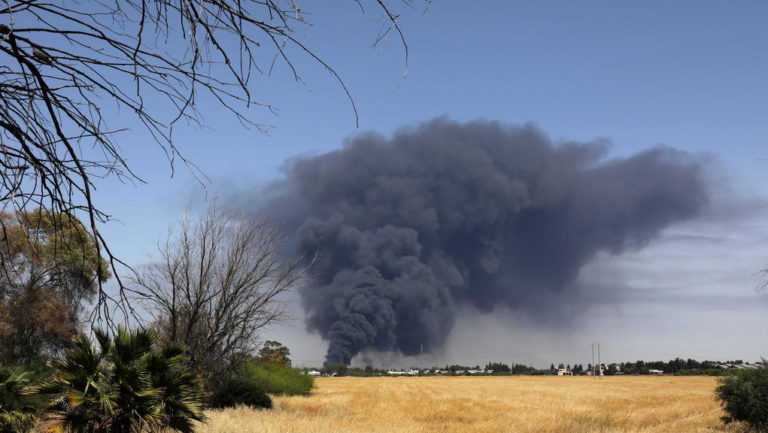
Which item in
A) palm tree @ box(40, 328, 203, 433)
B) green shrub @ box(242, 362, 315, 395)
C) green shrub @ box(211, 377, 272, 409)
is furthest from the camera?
green shrub @ box(242, 362, 315, 395)

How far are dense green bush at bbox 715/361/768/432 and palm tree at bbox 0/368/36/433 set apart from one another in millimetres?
19370

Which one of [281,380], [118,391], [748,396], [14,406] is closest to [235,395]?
[14,406]

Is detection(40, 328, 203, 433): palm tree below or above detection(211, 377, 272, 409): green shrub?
above

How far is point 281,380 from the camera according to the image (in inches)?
1470

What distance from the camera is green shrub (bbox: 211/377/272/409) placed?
2330cm

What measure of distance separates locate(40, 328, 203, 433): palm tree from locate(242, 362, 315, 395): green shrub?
1987 cm

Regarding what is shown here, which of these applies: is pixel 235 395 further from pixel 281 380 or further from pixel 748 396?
pixel 748 396

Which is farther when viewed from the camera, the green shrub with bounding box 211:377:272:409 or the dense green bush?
the green shrub with bounding box 211:377:272:409

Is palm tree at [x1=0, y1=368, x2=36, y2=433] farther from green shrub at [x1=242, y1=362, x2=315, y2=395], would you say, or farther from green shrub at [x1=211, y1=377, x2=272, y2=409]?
green shrub at [x1=242, y1=362, x2=315, y2=395]

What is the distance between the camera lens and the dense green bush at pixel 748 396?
59.9 feet

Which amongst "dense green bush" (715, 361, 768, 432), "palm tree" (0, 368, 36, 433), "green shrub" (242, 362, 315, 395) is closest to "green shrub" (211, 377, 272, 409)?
"green shrub" (242, 362, 315, 395)

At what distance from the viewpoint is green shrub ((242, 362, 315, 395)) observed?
34.6 m

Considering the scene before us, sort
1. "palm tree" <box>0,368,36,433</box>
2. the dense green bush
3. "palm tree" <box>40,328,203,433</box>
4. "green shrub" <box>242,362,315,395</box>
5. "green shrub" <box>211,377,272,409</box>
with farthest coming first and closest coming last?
1. "green shrub" <box>242,362,315,395</box>
2. "green shrub" <box>211,377,272,409</box>
3. the dense green bush
4. "palm tree" <box>0,368,36,433</box>
5. "palm tree" <box>40,328,203,433</box>

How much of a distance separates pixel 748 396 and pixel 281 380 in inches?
1013
